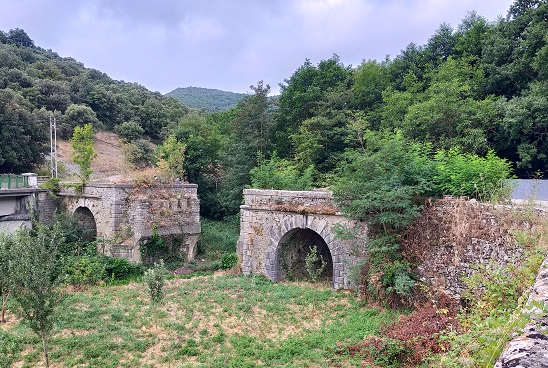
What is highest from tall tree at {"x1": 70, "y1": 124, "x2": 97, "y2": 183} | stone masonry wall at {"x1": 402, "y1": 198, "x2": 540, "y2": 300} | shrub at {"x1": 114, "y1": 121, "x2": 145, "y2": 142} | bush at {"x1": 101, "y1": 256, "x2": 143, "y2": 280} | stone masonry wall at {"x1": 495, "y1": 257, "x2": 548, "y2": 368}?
shrub at {"x1": 114, "y1": 121, "x2": 145, "y2": 142}

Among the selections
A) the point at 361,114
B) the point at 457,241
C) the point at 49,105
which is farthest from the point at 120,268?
the point at 49,105

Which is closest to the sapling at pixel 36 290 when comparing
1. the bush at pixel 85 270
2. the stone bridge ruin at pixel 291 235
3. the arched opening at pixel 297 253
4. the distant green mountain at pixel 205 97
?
the bush at pixel 85 270

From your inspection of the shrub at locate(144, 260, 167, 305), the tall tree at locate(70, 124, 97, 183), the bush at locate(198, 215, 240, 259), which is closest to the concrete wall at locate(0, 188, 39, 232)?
the tall tree at locate(70, 124, 97, 183)

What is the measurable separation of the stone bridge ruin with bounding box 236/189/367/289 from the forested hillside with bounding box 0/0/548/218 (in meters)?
1.73

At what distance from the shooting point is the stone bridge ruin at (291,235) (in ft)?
36.5

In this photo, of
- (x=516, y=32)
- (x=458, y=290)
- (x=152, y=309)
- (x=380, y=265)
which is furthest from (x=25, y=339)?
(x=516, y=32)

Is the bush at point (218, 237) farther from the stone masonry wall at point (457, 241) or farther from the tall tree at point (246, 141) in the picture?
the stone masonry wall at point (457, 241)

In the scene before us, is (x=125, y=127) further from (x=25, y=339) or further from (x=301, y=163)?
(x=25, y=339)

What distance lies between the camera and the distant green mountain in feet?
225

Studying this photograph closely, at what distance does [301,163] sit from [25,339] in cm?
1636

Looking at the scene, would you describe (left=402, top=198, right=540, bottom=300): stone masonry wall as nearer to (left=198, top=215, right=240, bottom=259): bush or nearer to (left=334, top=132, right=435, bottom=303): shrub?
(left=334, top=132, right=435, bottom=303): shrub

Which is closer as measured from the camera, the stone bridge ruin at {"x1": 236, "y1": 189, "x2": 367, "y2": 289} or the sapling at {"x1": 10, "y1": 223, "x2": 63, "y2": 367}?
the sapling at {"x1": 10, "y1": 223, "x2": 63, "y2": 367}

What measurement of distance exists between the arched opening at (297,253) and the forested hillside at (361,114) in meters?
2.44

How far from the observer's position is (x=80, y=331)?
8.68 meters
